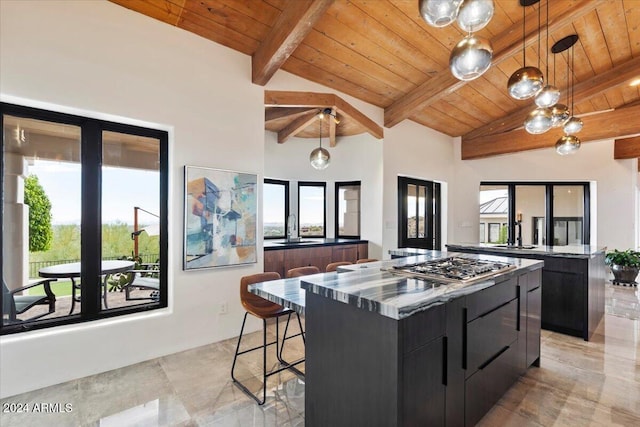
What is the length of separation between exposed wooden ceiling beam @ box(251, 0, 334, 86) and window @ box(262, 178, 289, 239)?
2.17 meters

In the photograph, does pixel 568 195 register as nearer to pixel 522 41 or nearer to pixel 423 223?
pixel 423 223

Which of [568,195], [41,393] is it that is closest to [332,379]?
[41,393]

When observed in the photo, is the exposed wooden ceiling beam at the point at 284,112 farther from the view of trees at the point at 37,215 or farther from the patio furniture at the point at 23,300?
the patio furniture at the point at 23,300

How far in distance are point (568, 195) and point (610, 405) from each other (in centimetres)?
562

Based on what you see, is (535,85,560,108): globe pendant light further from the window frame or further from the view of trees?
the view of trees

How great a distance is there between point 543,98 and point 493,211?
15.6 feet

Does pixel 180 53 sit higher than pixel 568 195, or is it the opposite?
pixel 180 53

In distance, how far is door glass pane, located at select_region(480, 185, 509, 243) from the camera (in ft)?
22.1

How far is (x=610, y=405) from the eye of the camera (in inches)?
86.6

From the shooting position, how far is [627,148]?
591 centimetres

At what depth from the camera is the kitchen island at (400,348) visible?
54.0 inches

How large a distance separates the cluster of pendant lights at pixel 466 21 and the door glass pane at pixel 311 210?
3924 mm

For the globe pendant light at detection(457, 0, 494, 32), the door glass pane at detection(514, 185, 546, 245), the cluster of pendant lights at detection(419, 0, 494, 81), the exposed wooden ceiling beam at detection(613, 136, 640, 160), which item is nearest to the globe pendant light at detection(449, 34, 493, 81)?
the cluster of pendant lights at detection(419, 0, 494, 81)

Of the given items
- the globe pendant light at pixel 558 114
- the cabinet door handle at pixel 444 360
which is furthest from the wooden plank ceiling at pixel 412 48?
the cabinet door handle at pixel 444 360
